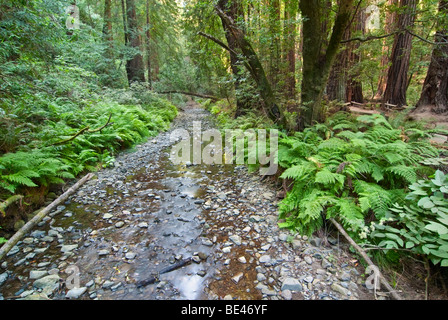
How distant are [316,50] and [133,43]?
432 inches

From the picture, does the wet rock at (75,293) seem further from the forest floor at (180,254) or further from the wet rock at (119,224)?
the wet rock at (119,224)

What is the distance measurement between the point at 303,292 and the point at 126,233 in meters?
2.61

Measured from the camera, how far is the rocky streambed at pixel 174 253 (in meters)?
2.42

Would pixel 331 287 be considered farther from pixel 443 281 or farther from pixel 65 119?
pixel 65 119

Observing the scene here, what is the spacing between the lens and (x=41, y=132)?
4660mm

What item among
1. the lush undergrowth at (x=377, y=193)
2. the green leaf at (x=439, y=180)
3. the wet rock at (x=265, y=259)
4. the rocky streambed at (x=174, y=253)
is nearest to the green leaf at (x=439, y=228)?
the lush undergrowth at (x=377, y=193)

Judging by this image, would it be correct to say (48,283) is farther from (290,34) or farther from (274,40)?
(274,40)

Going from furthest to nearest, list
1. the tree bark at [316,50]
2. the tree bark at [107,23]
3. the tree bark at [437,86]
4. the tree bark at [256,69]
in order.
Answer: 1. the tree bark at [107,23]
2. the tree bark at [437,86]
3. the tree bark at [256,69]
4. the tree bark at [316,50]

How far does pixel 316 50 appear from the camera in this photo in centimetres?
503

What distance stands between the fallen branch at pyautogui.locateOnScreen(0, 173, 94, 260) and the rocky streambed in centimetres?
10

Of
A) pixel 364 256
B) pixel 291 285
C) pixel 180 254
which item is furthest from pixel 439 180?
pixel 180 254

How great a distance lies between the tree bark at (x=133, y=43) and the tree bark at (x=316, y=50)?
9938 mm
